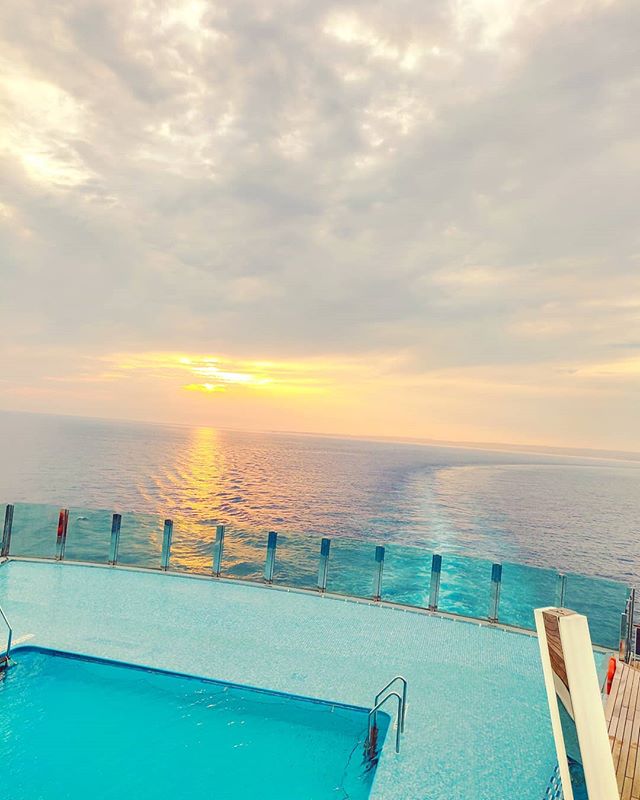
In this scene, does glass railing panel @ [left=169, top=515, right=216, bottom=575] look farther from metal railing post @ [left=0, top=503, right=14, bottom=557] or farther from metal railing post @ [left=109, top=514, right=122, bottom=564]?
metal railing post @ [left=109, top=514, right=122, bottom=564]

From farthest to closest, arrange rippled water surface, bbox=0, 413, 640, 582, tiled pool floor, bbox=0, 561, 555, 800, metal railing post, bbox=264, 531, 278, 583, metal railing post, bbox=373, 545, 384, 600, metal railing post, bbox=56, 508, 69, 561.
Answer: rippled water surface, bbox=0, 413, 640, 582 < metal railing post, bbox=56, 508, 69, 561 < metal railing post, bbox=264, 531, 278, 583 < metal railing post, bbox=373, 545, 384, 600 < tiled pool floor, bbox=0, 561, 555, 800

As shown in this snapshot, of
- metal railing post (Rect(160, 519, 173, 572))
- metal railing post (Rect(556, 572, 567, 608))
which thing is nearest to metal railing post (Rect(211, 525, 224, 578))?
metal railing post (Rect(160, 519, 173, 572))

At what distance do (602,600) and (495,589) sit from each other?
1710 millimetres

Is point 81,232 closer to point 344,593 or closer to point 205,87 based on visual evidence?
point 205,87

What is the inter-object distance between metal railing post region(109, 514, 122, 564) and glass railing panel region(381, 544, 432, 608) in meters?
5.41

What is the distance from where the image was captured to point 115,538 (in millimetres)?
10188

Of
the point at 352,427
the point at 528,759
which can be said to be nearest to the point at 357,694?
the point at 528,759

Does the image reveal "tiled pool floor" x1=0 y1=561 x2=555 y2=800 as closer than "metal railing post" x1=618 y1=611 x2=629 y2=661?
Yes

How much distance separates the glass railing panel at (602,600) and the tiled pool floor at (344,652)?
1055 millimetres

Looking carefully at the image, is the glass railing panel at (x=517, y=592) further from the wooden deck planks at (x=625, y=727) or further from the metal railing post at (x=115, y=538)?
the metal railing post at (x=115, y=538)

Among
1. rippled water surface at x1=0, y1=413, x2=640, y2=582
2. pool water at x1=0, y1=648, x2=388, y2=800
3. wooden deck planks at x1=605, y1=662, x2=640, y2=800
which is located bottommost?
rippled water surface at x1=0, y1=413, x2=640, y2=582

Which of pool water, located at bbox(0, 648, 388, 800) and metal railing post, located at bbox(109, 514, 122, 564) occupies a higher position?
metal railing post, located at bbox(109, 514, 122, 564)

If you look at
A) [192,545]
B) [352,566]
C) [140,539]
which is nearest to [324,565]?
[352,566]

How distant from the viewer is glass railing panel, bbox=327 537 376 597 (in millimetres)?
9484
